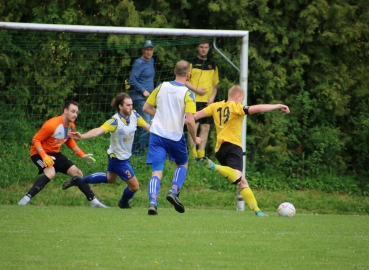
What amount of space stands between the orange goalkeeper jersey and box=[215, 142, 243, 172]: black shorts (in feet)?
7.70

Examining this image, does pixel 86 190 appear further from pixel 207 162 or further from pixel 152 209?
pixel 207 162

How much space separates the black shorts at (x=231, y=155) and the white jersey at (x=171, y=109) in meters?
0.99

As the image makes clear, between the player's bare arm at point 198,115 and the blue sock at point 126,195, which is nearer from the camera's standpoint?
the player's bare arm at point 198,115

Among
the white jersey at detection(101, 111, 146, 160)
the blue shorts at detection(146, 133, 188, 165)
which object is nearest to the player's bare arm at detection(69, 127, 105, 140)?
the white jersey at detection(101, 111, 146, 160)

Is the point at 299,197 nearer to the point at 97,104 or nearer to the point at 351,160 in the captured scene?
the point at 351,160

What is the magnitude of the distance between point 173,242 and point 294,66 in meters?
8.71

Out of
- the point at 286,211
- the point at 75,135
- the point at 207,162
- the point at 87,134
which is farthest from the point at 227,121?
the point at 75,135

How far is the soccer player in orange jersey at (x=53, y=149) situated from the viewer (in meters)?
10.6

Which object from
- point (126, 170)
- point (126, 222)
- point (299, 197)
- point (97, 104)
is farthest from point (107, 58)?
point (126, 222)

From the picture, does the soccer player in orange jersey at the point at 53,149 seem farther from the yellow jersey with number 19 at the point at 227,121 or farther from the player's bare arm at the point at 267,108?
the player's bare arm at the point at 267,108

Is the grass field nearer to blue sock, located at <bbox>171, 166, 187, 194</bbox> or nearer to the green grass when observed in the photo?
blue sock, located at <bbox>171, 166, 187, 194</bbox>

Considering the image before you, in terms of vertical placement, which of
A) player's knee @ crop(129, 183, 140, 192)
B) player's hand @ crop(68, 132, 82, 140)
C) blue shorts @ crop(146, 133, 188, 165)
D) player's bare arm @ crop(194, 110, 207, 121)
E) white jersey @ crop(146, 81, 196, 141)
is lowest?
player's knee @ crop(129, 183, 140, 192)

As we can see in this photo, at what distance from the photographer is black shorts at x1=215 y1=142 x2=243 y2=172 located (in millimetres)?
9914

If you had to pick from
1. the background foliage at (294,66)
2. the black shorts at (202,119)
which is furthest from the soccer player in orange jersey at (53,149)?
the background foliage at (294,66)
